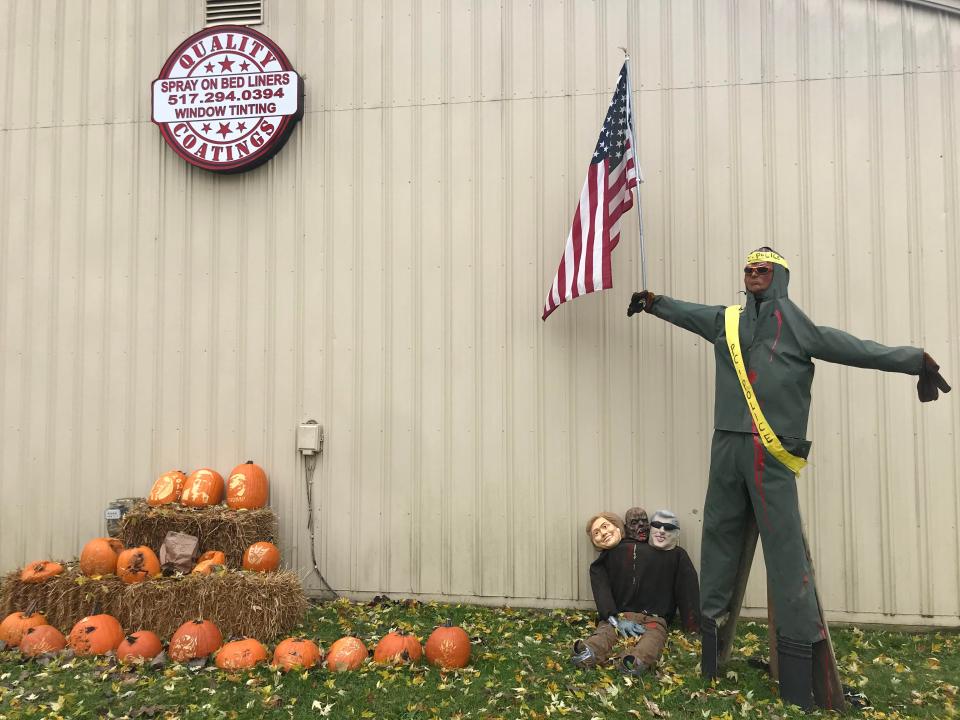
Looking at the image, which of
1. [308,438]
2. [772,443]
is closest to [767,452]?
[772,443]

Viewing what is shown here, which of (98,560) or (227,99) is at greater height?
(227,99)

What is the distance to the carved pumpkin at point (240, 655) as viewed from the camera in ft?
12.9

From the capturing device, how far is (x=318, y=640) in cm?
436

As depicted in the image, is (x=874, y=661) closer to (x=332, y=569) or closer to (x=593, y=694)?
(x=593, y=694)

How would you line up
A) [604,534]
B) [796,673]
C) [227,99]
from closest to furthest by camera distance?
[796,673] < [604,534] < [227,99]

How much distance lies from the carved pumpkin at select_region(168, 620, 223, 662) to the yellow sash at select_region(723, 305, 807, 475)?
333 cm

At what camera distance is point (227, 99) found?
546 cm

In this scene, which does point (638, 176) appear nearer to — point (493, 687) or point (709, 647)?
point (709, 647)

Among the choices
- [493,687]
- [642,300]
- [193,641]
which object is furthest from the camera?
[642,300]

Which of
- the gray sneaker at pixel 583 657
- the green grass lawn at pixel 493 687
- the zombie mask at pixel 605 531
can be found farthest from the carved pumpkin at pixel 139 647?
the zombie mask at pixel 605 531

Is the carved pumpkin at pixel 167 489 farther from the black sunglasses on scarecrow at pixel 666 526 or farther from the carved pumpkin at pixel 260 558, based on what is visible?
the black sunglasses on scarecrow at pixel 666 526

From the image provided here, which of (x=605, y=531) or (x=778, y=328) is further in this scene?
(x=605, y=531)

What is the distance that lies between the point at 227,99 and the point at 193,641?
3942mm

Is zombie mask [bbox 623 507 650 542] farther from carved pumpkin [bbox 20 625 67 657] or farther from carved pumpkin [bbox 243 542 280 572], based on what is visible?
carved pumpkin [bbox 20 625 67 657]
